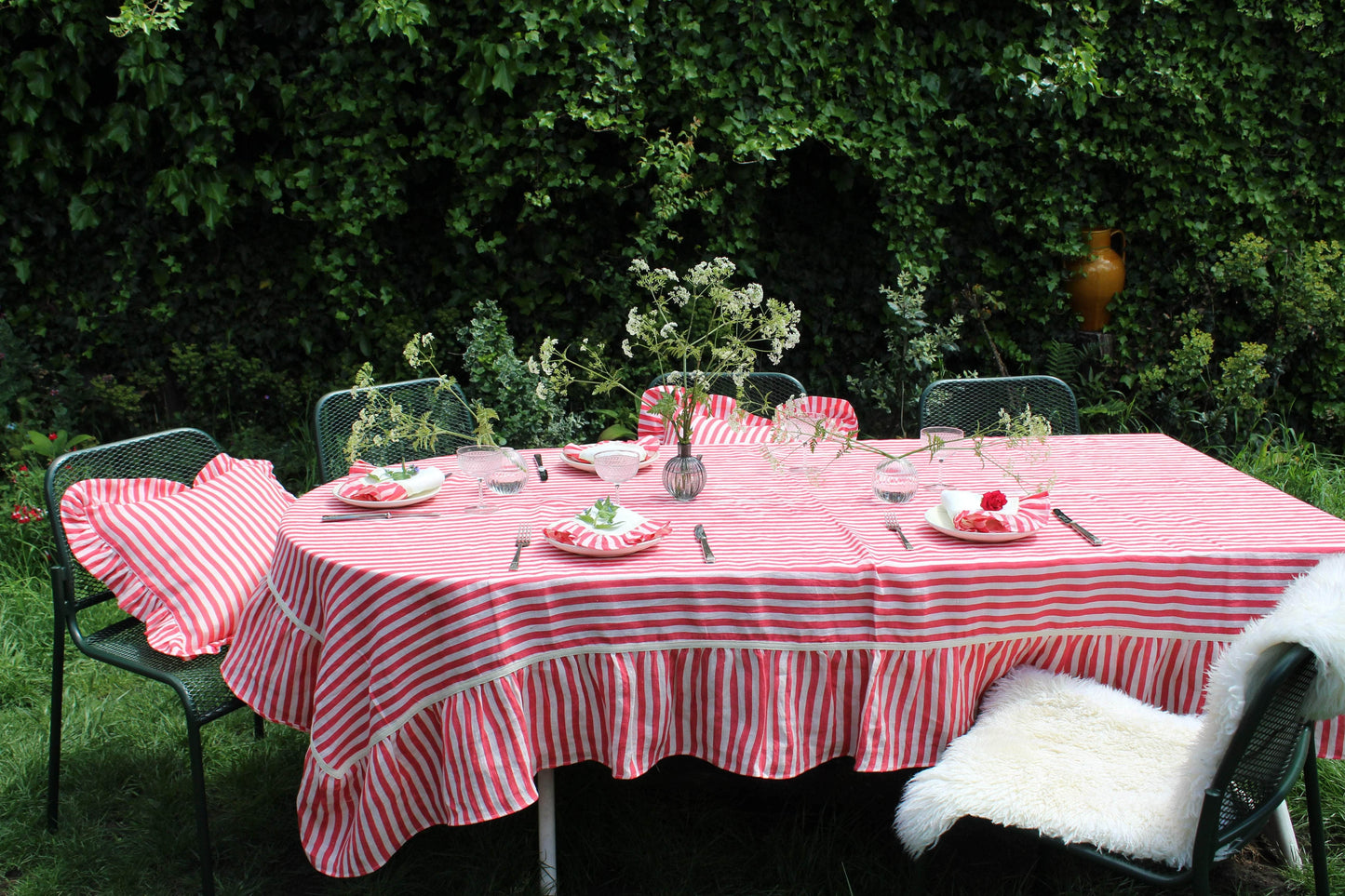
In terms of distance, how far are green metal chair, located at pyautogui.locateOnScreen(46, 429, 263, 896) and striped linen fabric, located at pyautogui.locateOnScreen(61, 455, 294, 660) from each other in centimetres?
4

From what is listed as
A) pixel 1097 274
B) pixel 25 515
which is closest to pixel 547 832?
pixel 25 515

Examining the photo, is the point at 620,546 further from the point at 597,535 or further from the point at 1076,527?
the point at 1076,527

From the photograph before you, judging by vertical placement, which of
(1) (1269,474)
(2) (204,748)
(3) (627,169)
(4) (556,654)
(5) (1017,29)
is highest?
(5) (1017,29)

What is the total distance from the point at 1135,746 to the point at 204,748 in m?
2.34

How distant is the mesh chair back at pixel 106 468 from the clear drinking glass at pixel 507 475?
3.08ft

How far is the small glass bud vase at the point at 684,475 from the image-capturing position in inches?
90.2

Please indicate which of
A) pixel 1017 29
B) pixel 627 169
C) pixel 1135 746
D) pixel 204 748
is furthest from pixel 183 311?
pixel 1135 746

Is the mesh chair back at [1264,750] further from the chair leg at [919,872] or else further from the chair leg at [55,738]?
the chair leg at [55,738]

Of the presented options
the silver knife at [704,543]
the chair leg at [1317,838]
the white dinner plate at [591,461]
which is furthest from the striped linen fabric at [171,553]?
the chair leg at [1317,838]

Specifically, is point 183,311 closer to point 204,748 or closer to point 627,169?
point 627,169

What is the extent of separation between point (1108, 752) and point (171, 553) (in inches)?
81.7

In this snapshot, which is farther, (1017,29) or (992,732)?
(1017,29)

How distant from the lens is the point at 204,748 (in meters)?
2.73

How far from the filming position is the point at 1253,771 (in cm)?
155
